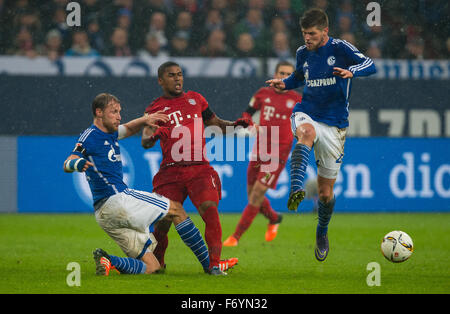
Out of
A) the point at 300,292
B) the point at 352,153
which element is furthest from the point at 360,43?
the point at 300,292

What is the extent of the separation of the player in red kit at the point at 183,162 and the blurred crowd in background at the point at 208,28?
6.18 m

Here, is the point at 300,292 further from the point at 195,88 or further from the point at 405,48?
the point at 405,48

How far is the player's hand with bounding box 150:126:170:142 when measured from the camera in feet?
20.3

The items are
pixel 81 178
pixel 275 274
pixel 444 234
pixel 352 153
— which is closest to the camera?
pixel 275 274

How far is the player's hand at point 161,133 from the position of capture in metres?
6.20

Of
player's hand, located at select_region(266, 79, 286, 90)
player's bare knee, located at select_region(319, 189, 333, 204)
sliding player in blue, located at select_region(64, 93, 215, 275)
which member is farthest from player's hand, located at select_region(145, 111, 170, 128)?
player's bare knee, located at select_region(319, 189, 333, 204)

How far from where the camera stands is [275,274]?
6.15 meters

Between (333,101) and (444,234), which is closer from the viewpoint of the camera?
(333,101)

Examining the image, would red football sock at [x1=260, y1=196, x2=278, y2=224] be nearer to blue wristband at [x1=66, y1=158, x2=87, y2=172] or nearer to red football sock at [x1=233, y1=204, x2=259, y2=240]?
red football sock at [x1=233, y1=204, x2=259, y2=240]

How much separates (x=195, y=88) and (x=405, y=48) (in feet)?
12.8

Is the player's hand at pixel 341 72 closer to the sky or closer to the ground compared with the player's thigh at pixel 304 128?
closer to the sky

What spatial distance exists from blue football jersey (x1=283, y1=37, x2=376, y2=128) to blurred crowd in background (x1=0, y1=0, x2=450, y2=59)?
6.14 metres

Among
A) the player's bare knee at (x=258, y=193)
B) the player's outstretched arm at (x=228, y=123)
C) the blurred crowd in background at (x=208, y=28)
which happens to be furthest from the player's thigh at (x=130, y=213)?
the blurred crowd in background at (x=208, y=28)

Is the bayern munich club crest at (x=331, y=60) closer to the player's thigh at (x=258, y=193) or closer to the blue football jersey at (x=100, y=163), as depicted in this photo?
the blue football jersey at (x=100, y=163)
